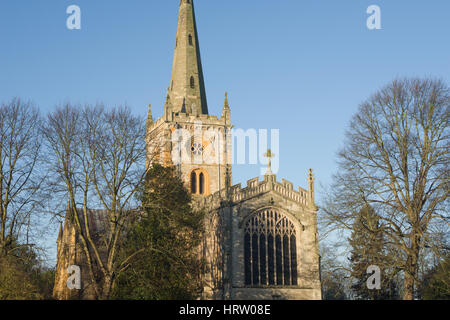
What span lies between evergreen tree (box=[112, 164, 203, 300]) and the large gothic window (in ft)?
36.0

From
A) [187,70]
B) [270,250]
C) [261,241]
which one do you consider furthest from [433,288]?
[187,70]

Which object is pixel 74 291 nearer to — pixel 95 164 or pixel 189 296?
pixel 189 296

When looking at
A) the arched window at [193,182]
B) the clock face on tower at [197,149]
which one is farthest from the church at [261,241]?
the clock face on tower at [197,149]

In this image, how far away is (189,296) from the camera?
34.0m

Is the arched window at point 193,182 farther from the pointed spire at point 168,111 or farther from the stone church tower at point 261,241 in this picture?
the stone church tower at point 261,241

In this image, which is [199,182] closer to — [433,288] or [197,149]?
[197,149]

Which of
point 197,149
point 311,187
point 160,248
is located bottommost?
point 160,248

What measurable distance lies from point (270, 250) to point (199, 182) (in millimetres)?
14151

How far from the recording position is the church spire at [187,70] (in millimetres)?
62531

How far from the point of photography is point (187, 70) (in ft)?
206

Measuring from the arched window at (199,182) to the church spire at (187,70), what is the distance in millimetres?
6354
